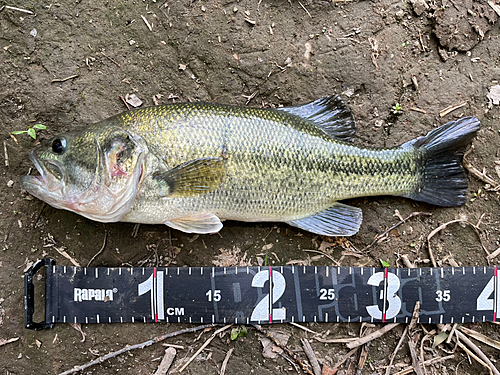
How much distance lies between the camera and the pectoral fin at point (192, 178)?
2793 mm

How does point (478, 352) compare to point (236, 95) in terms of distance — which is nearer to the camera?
point (478, 352)

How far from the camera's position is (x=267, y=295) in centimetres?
324

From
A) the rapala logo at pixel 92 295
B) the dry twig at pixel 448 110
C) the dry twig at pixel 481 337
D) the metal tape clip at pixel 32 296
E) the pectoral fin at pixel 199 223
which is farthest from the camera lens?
the dry twig at pixel 448 110

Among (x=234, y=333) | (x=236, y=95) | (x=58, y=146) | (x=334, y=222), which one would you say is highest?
(x=236, y=95)

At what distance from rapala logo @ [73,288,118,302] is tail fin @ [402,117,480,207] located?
2.96 metres

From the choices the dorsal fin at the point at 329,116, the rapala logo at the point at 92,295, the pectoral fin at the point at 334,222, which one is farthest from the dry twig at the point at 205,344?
the dorsal fin at the point at 329,116

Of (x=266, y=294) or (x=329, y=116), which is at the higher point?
(x=329, y=116)

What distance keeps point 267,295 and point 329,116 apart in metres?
1.79

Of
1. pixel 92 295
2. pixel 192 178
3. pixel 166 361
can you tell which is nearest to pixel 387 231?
pixel 192 178

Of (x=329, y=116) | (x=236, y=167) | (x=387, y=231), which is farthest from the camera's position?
(x=387, y=231)

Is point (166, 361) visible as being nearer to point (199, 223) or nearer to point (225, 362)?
point (225, 362)

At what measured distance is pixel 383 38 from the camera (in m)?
3.50

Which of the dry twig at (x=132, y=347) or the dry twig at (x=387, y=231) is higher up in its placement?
the dry twig at (x=387, y=231)

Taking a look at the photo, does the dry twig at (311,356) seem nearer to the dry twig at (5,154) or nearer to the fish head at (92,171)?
the fish head at (92,171)
